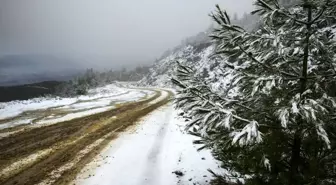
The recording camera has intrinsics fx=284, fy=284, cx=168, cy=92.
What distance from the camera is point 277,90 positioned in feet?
16.5

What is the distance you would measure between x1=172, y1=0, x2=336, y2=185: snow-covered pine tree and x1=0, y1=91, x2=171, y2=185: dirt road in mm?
6211

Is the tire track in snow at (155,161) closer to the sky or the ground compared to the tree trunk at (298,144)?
closer to the ground

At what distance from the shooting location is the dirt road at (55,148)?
9.54m

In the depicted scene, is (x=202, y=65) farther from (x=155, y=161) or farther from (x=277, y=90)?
(x=277, y=90)

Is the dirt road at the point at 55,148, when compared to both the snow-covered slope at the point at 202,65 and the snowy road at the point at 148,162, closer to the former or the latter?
the snowy road at the point at 148,162

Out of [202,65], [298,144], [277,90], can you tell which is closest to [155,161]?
[298,144]

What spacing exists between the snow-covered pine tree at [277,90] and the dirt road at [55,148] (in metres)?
6.21

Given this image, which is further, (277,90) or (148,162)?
(148,162)

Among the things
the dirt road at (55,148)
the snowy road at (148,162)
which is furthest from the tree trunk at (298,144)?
the dirt road at (55,148)

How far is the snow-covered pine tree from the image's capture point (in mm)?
4648

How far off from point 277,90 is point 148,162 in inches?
277

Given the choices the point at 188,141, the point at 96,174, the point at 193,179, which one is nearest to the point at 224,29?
the point at 193,179

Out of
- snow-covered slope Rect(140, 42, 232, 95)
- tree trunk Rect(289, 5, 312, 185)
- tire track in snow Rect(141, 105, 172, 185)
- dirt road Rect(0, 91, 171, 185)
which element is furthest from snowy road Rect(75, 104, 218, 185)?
tree trunk Rect(289, 5, 312, 185)

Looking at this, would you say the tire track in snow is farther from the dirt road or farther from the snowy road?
the dirt road
